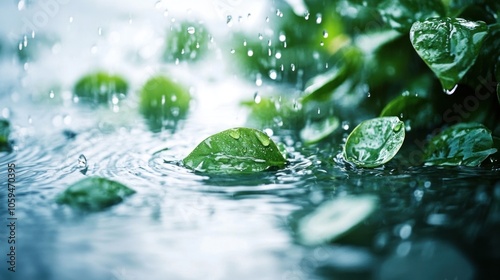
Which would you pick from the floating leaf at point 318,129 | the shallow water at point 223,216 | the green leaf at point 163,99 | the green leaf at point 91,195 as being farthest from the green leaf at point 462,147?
the green leaf at point 163,99

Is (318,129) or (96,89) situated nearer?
(318,129)

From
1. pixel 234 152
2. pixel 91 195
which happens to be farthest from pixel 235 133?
pixel 91 195

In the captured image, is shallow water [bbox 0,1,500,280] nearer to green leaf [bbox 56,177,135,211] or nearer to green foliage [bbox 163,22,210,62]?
green leaf [bbox 56,177,135,211]

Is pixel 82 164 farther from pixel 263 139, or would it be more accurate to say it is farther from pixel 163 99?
pixel 163 99

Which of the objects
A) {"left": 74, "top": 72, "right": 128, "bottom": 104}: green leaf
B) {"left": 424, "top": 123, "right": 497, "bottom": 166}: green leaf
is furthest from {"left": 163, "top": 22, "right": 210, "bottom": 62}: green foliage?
{"left": 424, "top": 123, "right": 497, "bottom": 166}: green leaf

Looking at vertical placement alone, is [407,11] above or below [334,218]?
above

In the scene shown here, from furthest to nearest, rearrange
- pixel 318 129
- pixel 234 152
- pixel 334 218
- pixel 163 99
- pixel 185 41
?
pixel 185 41
pixel 163 99
pixel 318 129
pixel 234 152
pixel 334 218

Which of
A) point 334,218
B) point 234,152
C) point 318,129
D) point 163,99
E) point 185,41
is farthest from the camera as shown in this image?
point 185,41

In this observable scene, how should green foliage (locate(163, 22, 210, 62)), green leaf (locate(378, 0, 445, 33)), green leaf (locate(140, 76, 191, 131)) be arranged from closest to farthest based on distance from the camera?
green leaf (locate(378, 0, 445, 33))
green leaf (locate(140, 76, 191, 131))
green foliage (locate(163, 22, 210, 62))
